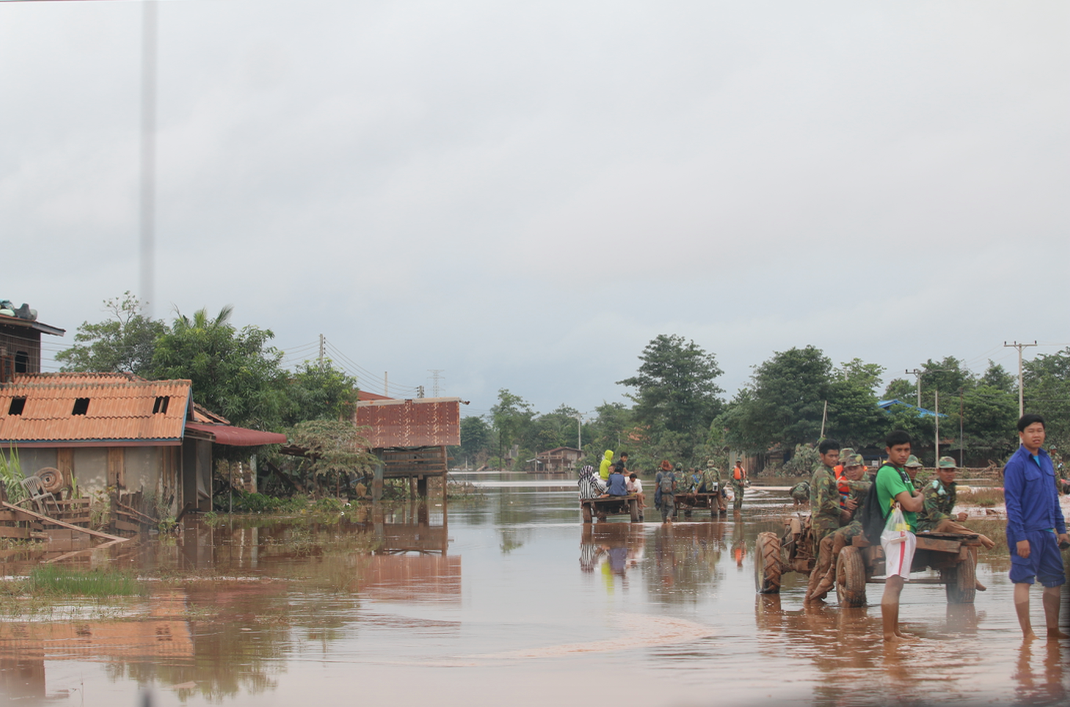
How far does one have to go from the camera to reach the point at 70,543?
62.7 feet

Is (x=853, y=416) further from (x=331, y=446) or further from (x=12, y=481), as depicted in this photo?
(x=12, y=481)

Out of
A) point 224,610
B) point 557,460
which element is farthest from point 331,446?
point 557,460

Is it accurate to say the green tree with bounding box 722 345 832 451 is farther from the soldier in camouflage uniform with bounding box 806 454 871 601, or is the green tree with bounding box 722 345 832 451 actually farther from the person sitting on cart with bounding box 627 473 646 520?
the soldier in camouflage uniform with bounding box 806 454 871 601

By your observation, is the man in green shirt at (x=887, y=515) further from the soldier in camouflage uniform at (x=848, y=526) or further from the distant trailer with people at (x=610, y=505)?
the distant trailer with people at (x=610, y=505)

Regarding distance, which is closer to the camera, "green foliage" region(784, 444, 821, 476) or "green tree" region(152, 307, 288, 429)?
"green tree" region(152, 307, 288, 429)

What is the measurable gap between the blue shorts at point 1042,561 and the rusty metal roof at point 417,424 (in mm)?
33027

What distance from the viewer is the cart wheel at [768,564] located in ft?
36.1

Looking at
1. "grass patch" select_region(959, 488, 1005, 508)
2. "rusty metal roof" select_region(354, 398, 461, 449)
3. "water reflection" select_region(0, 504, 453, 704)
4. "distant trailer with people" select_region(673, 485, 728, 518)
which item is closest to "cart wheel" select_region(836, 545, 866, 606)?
"water reflection" select_region(0, 504, 453, 704)

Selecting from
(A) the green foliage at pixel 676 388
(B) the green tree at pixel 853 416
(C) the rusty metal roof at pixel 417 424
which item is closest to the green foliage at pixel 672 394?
(A) the green foliage at pixel 676 388

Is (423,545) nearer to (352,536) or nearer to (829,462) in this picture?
(352,536)

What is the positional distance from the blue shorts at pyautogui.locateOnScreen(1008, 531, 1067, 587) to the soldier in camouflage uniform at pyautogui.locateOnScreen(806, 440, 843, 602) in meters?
2.39

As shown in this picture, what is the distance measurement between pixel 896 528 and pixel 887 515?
163 mm

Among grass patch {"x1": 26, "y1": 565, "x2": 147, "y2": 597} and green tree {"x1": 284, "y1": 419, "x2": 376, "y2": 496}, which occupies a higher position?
green tree {"x1": 284, "y1": 419, "x2": 376, "y2": 496}

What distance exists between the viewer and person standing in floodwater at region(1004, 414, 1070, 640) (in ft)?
25.3
